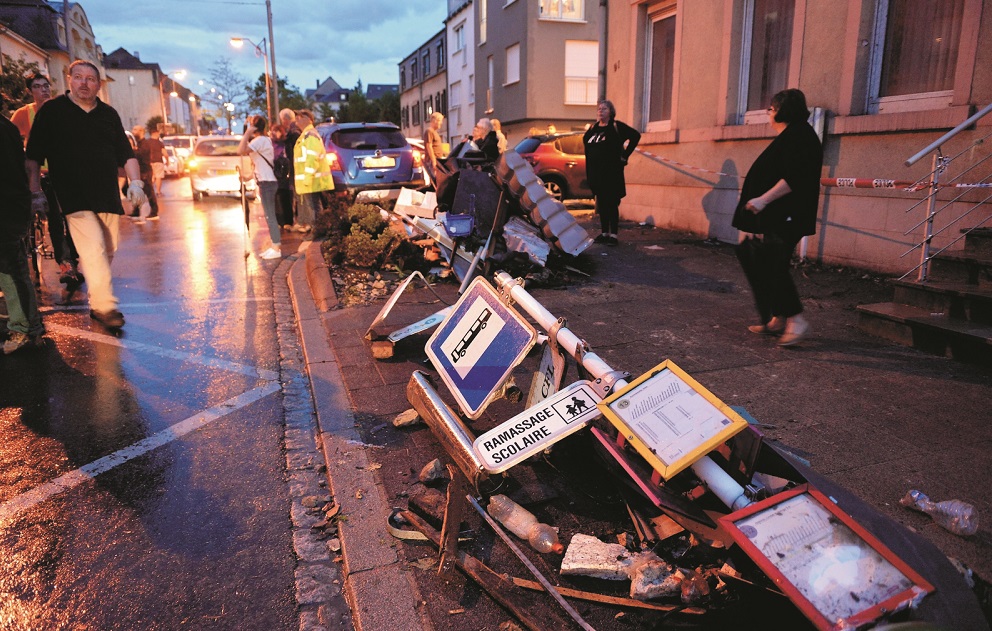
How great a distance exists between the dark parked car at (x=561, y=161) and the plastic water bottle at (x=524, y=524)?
41.0ft

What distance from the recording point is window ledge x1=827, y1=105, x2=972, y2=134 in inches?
252

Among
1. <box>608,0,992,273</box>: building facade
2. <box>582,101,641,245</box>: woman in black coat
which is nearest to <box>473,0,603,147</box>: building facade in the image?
<box>608,0,992,273</box>: building facade

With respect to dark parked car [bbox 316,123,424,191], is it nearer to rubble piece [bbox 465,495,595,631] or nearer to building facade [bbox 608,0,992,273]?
building facade [bbox 608,0,992,273]

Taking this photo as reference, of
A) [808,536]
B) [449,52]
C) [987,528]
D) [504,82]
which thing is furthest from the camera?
[449,52]

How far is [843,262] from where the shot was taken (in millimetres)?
7809

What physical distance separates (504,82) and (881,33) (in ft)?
81.3

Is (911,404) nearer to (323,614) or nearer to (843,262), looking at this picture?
(323,614)

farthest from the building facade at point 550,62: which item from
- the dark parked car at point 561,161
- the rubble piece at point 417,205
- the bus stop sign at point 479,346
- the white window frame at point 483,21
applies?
the bus stop sign at point 479,346

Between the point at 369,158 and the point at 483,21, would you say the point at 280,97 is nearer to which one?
the point at 483,21

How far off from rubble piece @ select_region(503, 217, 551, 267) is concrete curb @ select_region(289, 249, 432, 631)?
9.20ft

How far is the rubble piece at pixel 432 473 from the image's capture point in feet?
10.5

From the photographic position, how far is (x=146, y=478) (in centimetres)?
346

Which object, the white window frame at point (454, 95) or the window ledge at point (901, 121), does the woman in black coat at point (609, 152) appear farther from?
the white window frame at point (454, 95)

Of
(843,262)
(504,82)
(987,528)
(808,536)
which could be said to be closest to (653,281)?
(843,262)
